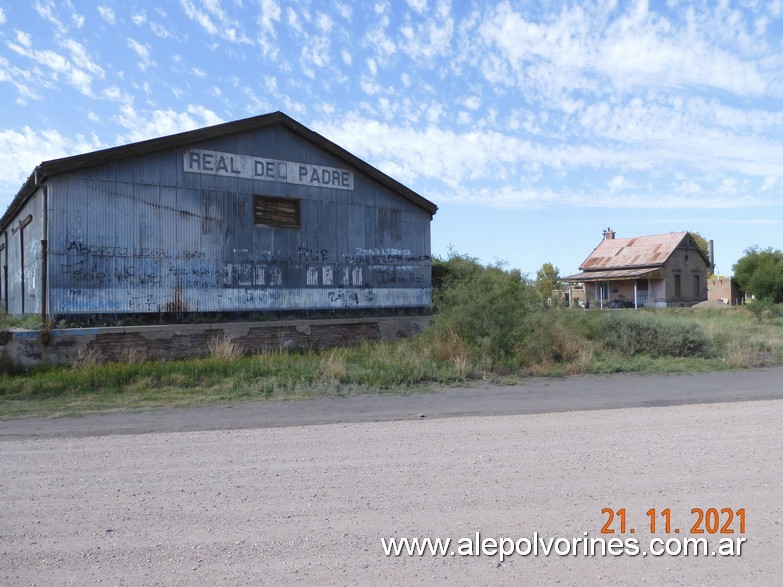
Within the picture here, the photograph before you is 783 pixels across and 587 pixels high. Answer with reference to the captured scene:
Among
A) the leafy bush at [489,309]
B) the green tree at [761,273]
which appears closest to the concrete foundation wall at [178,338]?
the leafy bush at [489,309]

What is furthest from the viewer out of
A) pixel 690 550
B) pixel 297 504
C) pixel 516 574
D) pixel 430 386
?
pixel 430 386

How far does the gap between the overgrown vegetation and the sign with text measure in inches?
200

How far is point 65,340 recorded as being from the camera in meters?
16.3

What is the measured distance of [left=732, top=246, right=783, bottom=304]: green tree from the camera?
170 feet

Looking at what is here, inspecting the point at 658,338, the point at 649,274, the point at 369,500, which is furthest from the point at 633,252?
the point at 369,500

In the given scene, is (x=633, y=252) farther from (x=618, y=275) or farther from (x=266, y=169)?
(x=266, y=169)

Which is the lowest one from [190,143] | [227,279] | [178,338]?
[178,338]

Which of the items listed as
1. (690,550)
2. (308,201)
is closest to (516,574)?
(690,550)

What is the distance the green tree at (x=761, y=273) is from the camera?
5184 centimetres

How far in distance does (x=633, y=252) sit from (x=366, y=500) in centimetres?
5293

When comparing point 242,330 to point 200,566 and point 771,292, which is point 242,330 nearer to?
point 200,566

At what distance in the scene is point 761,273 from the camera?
2082 inches

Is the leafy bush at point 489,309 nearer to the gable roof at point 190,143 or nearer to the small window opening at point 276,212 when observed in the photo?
the small window opening at point 276,212

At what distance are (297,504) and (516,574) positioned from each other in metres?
2.04
